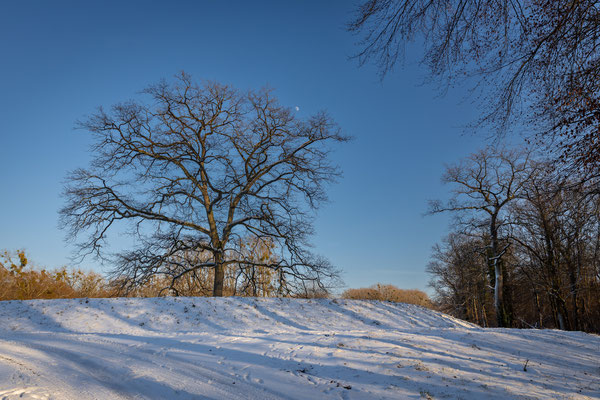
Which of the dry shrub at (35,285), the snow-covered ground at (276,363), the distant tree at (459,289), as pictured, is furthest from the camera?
the distant tree at (459,289)

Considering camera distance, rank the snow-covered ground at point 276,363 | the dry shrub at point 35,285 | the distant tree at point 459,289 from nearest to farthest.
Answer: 1. the snow-covered ground at point 276,363
2. the dry shrub at point 35,285
3. the distant tree at point 459,289

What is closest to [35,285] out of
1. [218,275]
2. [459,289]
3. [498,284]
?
[218,275]

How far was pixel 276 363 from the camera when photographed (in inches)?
204

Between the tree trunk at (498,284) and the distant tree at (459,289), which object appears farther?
the distant tree at (459,289)

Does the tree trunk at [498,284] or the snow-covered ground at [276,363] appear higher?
the tree trunk at [498,284]

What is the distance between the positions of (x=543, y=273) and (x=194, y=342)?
62.3 ft

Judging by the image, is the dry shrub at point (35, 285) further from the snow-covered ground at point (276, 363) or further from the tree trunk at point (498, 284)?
the tree trunk at point (498, 284)

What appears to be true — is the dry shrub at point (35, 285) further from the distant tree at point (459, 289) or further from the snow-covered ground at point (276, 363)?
the distant tree at point (459, 289)

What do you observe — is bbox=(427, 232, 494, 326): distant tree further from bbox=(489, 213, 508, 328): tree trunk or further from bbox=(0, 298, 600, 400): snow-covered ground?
bbox=(0, 298, 600, 400): snow-covered ground

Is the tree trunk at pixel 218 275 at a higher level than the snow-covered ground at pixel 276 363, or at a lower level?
higher

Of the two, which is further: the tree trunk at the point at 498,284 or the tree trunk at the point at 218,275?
the tree trunk at the point at 498,284

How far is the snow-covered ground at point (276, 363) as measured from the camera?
13.5 ft

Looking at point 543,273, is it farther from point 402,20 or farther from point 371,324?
point 402,20

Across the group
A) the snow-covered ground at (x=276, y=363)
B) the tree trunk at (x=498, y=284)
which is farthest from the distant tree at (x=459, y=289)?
the snow-covered ground at (x=276, y=363)
